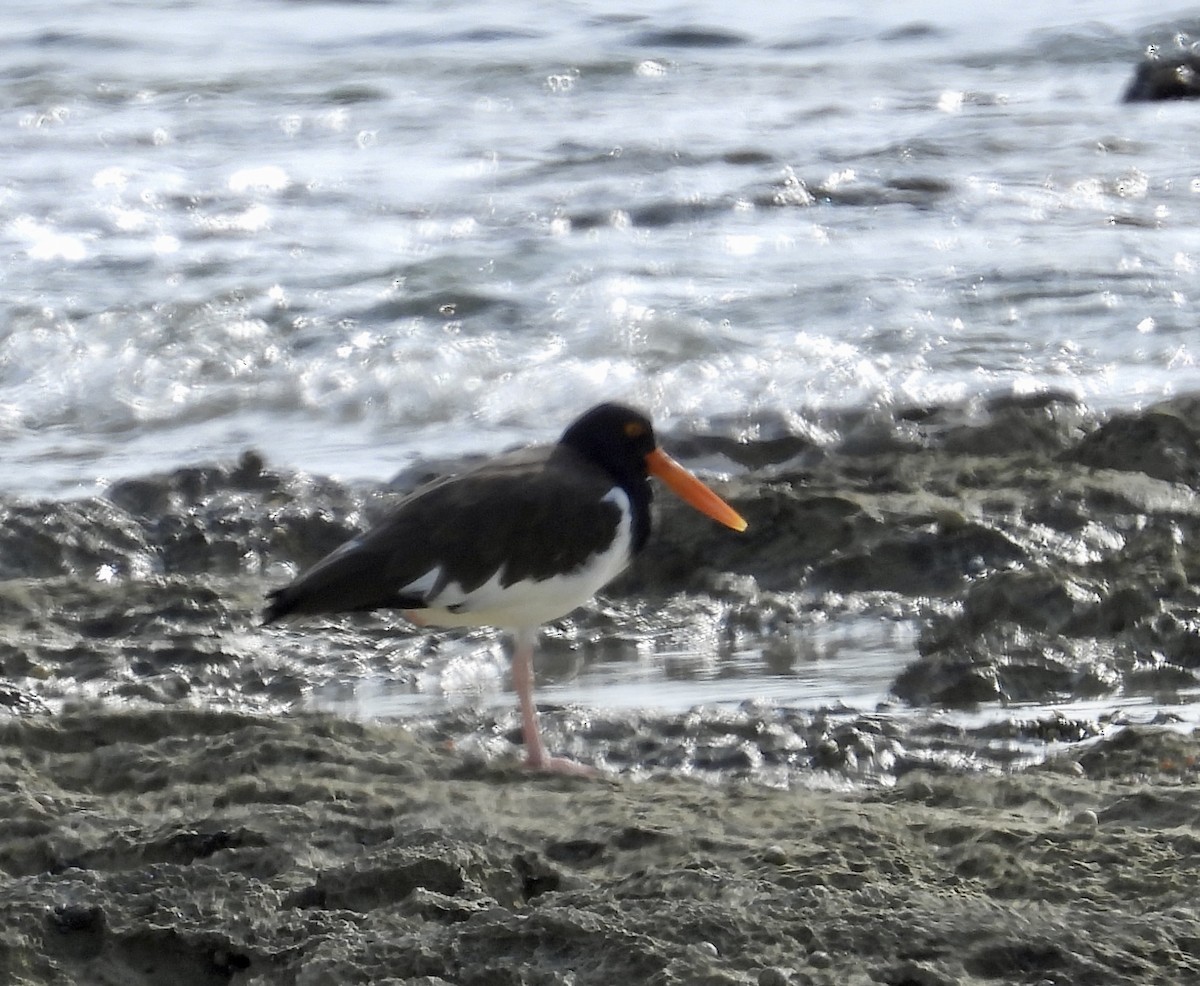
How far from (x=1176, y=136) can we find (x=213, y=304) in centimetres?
767

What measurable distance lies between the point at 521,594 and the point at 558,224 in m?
7.55

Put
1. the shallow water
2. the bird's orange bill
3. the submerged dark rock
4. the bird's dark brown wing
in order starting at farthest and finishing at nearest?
the submerged dark rock
the bird's orange bill
the shallow water
the bird's dark brown wing

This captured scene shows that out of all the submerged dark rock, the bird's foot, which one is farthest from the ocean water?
the bird's foot

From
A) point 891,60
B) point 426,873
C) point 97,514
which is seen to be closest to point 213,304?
point 97,514

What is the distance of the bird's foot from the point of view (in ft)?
13.5

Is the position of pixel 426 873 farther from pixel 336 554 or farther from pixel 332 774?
pixel 336 554

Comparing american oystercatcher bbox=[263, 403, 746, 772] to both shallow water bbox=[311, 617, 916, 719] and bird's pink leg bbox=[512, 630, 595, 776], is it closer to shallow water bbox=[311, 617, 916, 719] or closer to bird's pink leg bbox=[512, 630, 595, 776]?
bird's pink leg bbox=[512, 630, 595, 776]

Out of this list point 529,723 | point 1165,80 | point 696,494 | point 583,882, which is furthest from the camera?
point 1165,80

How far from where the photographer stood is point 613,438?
504 cm

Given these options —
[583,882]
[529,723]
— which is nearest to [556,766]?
[529,723]

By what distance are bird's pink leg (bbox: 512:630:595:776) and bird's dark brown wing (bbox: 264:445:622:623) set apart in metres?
0.20

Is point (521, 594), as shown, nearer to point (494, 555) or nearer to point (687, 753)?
point (494, 555)

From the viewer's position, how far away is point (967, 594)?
17.5ft

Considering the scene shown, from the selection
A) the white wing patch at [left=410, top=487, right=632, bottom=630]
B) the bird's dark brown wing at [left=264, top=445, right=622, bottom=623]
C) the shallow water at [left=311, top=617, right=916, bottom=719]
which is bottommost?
the shallow water at [left=311, top=617, right=916, bottom=719]
